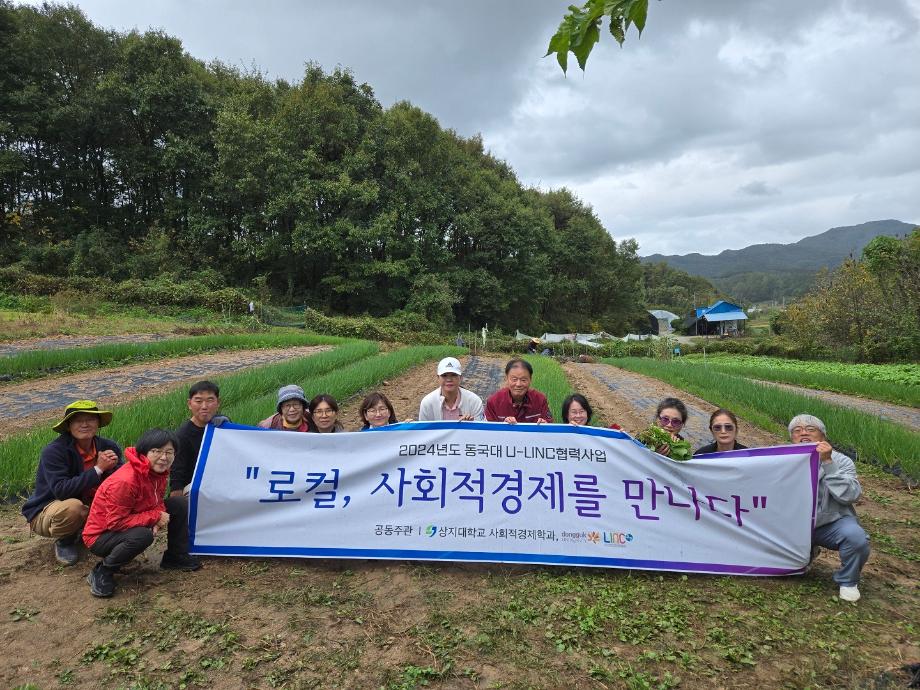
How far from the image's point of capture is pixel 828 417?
7.18 m

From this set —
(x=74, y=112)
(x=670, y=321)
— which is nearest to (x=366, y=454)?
(x=74, y=112)

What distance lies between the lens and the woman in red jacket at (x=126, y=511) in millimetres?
2982

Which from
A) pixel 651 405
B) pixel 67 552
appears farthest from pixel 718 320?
pixel 67 552

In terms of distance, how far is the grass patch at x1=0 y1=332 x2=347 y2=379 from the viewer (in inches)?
363

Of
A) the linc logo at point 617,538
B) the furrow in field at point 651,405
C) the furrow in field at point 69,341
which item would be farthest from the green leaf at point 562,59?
the furrow in field at point 69,341

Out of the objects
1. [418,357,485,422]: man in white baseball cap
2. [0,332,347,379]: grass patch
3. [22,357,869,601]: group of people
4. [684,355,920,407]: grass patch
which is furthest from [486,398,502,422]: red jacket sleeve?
[684,355,920,407]: grass patch

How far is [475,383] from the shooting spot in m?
13.2

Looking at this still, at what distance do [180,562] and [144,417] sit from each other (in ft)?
9.79

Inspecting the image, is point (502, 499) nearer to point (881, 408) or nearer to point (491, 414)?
point (491, 414)

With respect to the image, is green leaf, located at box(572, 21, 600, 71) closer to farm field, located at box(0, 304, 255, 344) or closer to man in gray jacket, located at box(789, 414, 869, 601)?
man in gray jacket, located at box(789, 414, 869, 601)

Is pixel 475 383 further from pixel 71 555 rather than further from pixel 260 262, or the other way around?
Result: pixel 260 262

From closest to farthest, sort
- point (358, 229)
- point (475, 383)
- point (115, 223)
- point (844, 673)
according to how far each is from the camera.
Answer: point (844, 673)
point (475, 383)
point (358, 229)
point (115, 223)

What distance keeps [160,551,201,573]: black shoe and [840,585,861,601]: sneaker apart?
4256mm

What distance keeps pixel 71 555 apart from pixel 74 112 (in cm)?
2970
